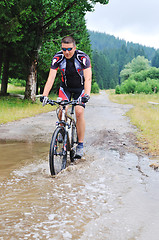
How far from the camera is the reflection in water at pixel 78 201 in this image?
2.24 meters

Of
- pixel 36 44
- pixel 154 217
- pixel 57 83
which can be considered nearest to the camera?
pixel 154 217

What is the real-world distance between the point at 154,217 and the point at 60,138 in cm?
181

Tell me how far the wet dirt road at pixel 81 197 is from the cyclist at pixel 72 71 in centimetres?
115

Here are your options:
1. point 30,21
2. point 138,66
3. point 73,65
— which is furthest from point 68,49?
point 138,66

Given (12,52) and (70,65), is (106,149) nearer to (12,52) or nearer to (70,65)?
(70,65)

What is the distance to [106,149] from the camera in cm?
572

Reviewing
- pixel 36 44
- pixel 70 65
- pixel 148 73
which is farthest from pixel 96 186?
pixel 148 73

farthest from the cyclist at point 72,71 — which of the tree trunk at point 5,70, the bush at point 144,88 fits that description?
the bush at point 144,88

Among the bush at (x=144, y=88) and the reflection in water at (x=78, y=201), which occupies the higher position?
the bush at (x=144, y=88)

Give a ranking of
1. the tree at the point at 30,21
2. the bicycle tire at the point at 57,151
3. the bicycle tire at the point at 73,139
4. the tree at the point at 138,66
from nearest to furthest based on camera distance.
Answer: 1. the bicycle tire at the point at 57,151
2. the bicycle tire at the point at 73,139
3. the tree at the point at 30,21
4. the tree at the point at 138,66

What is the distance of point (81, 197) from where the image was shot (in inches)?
118

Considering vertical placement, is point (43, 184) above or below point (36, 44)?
below

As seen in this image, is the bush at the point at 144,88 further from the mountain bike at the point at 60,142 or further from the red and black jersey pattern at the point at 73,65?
the mountain bike at the point at 60,142

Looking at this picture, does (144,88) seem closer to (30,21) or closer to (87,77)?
(30,21)
